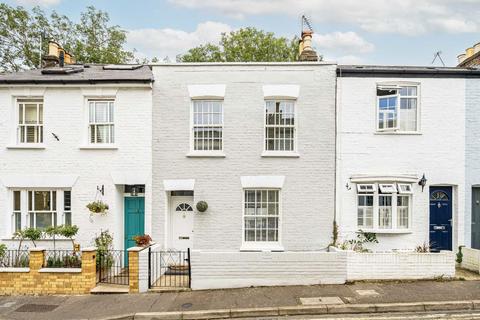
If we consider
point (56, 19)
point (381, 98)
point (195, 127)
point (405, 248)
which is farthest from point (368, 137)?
point (56, 19)

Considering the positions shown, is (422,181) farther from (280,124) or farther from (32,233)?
(32,233)

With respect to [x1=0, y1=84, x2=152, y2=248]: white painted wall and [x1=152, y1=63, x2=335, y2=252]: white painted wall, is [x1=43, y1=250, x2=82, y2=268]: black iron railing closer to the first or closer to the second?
[x1=0, y1=84, x2=152, y2=248]: white painted wall

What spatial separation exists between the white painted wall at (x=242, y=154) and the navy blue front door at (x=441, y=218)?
364 cm

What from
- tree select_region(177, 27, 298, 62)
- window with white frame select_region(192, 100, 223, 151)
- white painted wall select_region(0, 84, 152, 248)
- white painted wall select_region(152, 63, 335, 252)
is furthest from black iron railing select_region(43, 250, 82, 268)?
tree select_region(177, 27, 298, 62)

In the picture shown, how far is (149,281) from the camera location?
32.0 ft

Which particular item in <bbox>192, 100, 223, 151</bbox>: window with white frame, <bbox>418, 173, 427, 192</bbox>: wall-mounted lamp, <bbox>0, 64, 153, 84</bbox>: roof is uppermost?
<bbox>0, 64, 153, 84</bbox>: roof

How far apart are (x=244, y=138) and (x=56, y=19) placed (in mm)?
21137

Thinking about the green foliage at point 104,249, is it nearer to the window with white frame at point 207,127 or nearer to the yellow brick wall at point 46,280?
the yellow brick wall at point 46,280

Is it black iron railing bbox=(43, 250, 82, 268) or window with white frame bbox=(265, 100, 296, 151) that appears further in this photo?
window with white frame bbox=(265, 100, 296, 151)

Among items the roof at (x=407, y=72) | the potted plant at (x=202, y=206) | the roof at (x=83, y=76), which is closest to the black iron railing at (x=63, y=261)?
the potted plant at (x=202, y=206)

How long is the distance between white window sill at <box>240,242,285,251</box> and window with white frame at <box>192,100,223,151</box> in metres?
3.44

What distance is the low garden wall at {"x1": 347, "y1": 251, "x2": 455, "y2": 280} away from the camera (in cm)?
1001

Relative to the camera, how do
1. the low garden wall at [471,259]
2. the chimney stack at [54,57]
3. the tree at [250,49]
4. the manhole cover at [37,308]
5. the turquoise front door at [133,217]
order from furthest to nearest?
the tree at [250,49], the chimney stack at [54,57], the turquoise front door at [133,217], the low garden wall at [471,259], the manhole cover at [37,308]

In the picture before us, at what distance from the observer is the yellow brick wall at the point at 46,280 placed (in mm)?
9633
